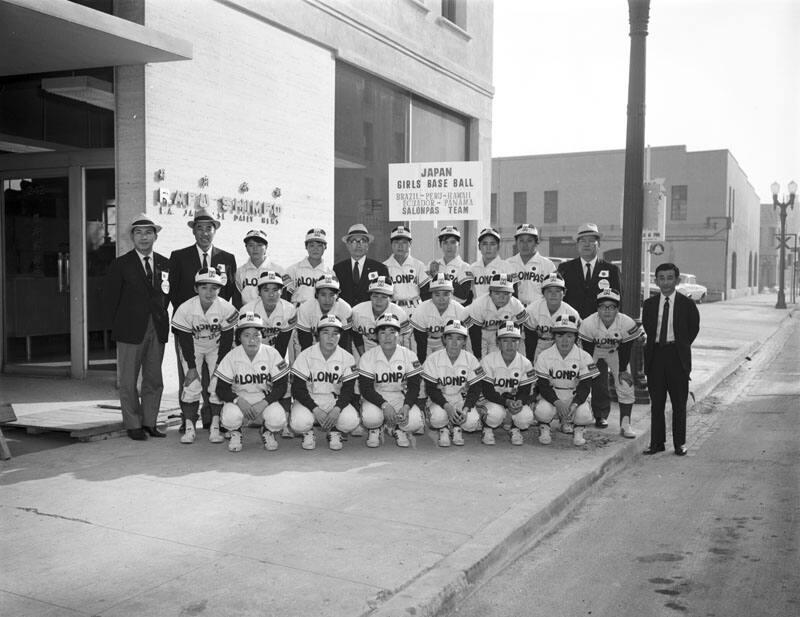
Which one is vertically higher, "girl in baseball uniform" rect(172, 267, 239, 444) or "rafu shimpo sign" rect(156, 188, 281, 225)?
"rafu shimpo sign" rect(156, 188, 281, 225)

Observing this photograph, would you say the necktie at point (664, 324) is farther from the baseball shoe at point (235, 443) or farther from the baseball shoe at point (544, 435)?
the baseball shoe at point (235, 443)

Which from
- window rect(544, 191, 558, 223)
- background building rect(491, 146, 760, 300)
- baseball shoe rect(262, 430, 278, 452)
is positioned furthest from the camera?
window rect(544, 191, 558, 223)

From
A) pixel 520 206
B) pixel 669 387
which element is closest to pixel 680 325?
pixel 669 387

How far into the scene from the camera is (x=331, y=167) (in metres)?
12.3

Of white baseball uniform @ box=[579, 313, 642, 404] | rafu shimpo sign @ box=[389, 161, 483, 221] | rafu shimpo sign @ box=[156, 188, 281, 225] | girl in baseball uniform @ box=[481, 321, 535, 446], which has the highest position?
rafu shimpo sign @ box=[389, 161, 483, 221]

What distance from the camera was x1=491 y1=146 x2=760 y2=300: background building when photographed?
5019 centimetres

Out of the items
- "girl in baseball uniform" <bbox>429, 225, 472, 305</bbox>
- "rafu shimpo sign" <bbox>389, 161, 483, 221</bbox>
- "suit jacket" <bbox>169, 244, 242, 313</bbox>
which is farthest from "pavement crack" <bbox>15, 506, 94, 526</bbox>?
"rafu shimpo sign" <bbox>389, 161, 483, 221</bbox>

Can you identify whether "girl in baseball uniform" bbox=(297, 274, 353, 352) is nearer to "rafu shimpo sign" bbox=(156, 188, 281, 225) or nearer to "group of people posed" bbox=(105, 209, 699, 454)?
"group of people posed" bbox=(105, 209, 699, 454)

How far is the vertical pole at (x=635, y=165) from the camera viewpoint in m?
10.1

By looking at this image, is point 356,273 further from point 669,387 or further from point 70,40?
point 70,40

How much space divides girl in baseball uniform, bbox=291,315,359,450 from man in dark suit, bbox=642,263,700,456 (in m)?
2.98

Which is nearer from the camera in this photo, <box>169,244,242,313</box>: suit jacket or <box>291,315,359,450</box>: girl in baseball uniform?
<box>291,315,359,450</box>: girl in baseball uniform

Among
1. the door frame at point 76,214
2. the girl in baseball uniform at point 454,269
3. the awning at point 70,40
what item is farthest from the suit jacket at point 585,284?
the door frame at point 76,214

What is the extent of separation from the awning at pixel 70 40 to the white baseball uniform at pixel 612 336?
5.24 metres
